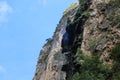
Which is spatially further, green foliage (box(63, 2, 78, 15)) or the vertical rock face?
green foliage (box(63, 2, 78, 15))

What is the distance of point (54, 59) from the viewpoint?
41000 mm

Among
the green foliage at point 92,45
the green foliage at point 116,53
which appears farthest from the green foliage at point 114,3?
the green foliage at point 116,53

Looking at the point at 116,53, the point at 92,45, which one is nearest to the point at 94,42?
the point at 92,45

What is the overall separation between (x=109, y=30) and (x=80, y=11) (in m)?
5.33

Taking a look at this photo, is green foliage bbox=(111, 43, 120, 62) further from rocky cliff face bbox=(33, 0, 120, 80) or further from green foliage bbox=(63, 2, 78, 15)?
green foliage bbox=(63, 2, 78, 15)

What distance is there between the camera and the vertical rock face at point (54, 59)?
3975 cm

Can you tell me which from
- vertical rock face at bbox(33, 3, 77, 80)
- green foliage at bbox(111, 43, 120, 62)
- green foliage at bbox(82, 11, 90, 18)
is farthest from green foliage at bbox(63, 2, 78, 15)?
green foliage at bbox(111, 43, 120, 62)

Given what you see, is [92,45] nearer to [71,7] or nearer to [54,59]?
[54,59]

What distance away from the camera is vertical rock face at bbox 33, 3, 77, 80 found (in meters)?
39.8

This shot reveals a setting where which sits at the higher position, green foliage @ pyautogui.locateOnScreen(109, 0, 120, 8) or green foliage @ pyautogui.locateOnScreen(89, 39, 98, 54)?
green foliage @ pyautogui.locateOnScreen(109, 0, 120, 8)

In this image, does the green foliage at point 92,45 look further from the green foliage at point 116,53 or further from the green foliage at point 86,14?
the green foliage at point 86,14

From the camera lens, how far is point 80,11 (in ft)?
107

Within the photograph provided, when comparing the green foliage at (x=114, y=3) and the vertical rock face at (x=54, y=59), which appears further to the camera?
the vertical rock face at (x=54, y=59)

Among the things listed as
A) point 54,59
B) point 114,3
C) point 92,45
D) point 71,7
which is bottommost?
point 92,45
